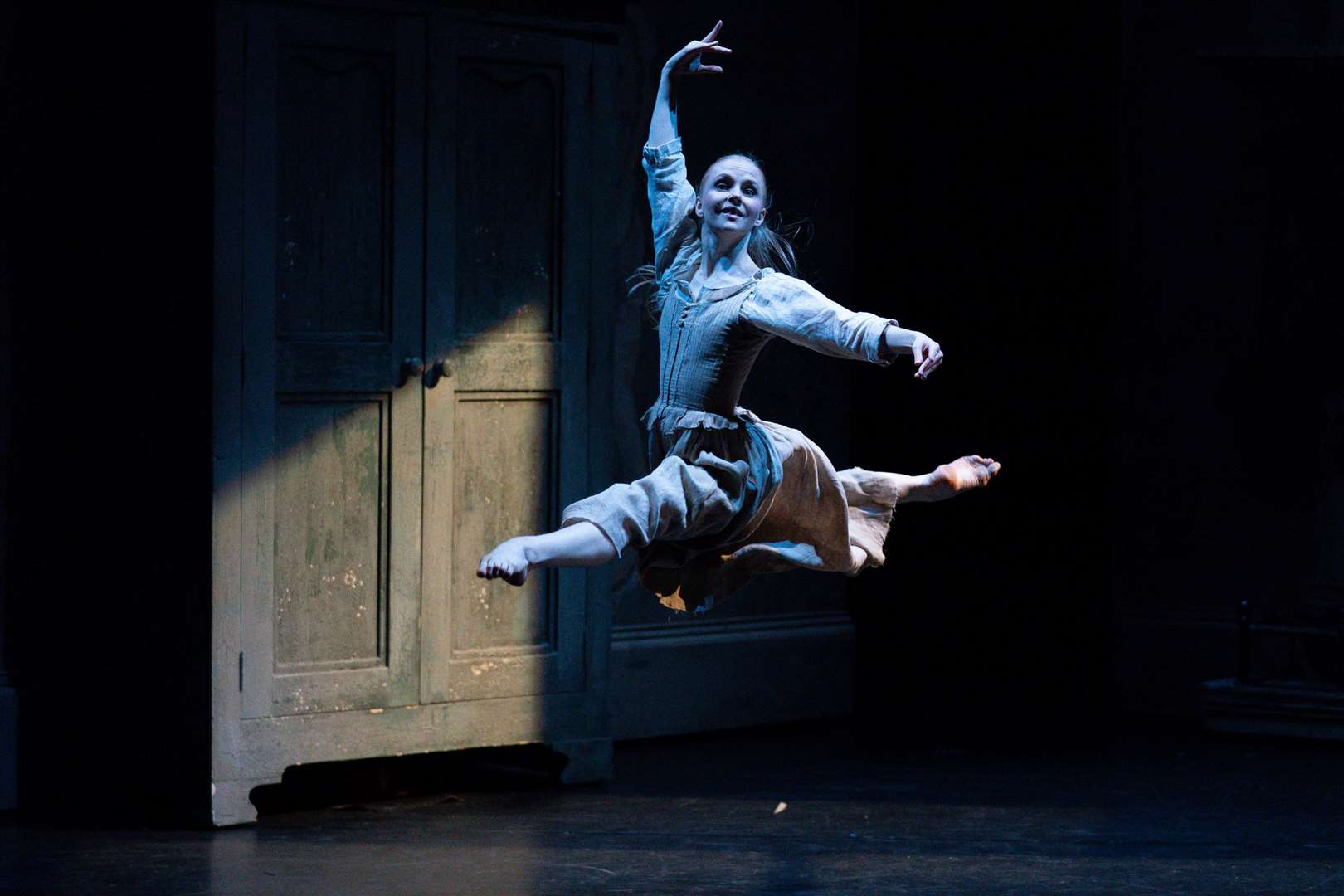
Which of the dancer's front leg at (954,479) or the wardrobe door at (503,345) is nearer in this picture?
the dancer's front leg at (954,479)

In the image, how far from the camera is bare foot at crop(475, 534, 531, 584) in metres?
3.26

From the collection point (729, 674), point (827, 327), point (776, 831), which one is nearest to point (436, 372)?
point (776, 831)

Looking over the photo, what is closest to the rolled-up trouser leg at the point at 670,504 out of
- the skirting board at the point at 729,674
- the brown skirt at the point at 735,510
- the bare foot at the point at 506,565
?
the brown skirt at the point at 735,510

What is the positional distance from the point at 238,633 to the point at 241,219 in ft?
3.16

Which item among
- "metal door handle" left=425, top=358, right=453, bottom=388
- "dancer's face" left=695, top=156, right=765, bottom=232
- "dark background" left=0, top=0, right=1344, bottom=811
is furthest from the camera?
"dark background" left=0, top=0, right=1344, bottom=811

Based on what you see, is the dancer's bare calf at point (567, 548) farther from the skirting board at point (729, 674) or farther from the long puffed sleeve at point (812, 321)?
the skirting board at point (729, 674)

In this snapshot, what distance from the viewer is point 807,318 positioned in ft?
11.1

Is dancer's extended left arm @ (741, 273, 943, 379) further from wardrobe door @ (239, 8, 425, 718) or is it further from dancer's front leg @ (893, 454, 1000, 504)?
wardrobe door @ (239, 8, 425, 718)

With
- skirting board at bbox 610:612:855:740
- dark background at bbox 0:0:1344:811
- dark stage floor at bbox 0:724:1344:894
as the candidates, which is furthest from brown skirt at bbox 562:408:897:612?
skirting board at bbox 610:612:855:740

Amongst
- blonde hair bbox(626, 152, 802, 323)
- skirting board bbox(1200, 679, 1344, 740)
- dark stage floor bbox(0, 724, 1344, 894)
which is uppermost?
blonde hair bbox(626, 152, 802, 323)

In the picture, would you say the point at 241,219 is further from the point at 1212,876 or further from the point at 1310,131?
the point at 1310,131

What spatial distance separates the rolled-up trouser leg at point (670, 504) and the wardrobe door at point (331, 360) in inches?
70.0

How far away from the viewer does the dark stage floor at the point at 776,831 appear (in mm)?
4633

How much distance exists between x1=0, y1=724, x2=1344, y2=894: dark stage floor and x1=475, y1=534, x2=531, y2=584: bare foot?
1.40 m
